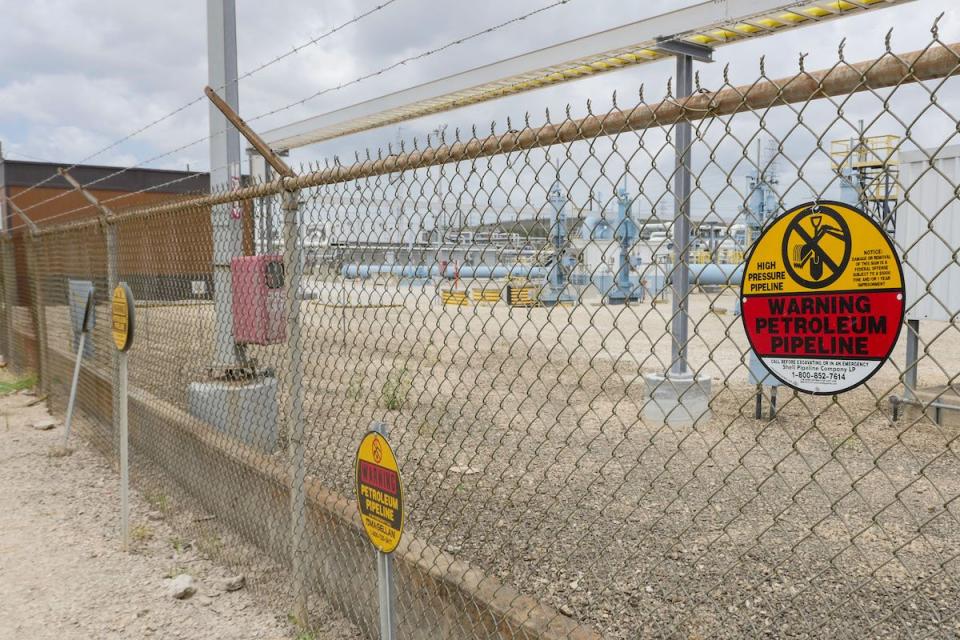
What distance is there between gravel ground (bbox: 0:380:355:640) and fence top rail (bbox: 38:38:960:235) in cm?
217

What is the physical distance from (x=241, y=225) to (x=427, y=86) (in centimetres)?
651

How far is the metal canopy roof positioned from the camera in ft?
18.9

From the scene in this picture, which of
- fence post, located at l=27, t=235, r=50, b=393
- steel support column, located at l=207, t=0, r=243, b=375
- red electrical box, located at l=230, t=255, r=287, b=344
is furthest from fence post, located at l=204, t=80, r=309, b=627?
fence post, located at l=27, t=235, r=50, b=393

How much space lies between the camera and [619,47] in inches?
270

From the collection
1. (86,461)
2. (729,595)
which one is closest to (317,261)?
(729,595)

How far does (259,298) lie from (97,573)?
1825 millimetres

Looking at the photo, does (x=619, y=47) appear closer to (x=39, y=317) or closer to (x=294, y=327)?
(x=294, y=327)

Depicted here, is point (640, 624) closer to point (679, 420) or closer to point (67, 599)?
point (67, 599)

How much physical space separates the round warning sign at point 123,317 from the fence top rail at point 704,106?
2.04 meters

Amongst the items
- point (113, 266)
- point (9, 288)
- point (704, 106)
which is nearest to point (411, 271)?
point (704, 106)

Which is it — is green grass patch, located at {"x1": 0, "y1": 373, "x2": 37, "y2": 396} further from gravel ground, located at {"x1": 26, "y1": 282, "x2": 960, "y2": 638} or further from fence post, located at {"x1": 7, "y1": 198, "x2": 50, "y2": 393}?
gravel ground, located at {"x1": 26, "y1": 282, "x2": 960, "y2": 638}

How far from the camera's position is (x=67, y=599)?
12.3 ft

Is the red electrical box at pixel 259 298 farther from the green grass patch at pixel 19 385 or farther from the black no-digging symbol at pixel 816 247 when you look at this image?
the green grass patch at pixel 19 385

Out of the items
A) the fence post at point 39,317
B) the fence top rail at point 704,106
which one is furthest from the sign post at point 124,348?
the fence post at point 39,317
